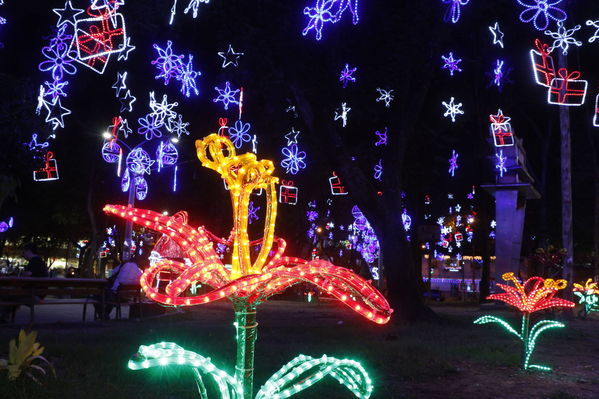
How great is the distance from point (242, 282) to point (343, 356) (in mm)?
6328

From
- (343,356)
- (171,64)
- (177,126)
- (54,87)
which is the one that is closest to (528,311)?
(343,356)

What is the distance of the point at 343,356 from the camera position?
30.0ft

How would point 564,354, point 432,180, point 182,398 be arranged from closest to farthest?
point 182,398 < point 564,354 < point 432,180

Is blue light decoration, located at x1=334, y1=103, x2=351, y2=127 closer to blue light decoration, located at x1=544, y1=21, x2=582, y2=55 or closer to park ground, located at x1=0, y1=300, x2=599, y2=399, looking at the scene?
blue light decoration, located at x1=544, y1=21, x2=582, y2=55

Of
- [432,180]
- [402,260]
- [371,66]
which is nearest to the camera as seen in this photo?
[402,260]

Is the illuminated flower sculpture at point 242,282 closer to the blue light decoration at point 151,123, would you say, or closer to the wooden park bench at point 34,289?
the wooden park bench at point 34,289

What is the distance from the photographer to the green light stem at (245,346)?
3.67 metres

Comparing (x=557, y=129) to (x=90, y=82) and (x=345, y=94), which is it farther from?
(x=90, y=82)

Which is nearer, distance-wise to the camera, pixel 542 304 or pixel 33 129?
pixel 33 129

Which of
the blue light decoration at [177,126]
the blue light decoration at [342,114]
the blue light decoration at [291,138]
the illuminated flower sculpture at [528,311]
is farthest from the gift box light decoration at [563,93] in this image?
the blue light decoration at [177,126]

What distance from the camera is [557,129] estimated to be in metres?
32.6

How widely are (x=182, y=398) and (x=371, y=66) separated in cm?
1323

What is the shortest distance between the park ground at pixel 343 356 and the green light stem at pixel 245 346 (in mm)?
2705

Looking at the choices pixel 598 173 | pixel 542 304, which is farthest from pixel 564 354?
pixel 598 173
